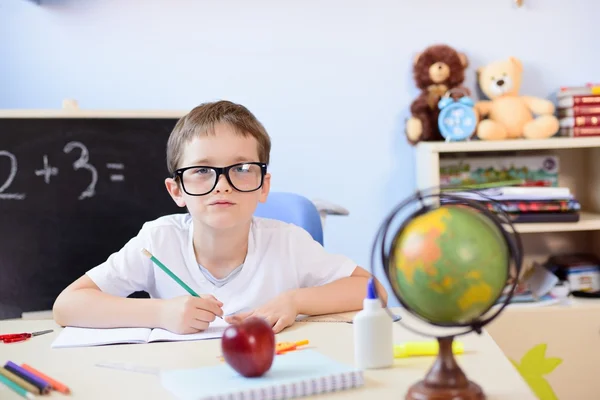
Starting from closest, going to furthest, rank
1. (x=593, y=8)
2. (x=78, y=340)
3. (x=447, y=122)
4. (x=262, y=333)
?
1. (x=262, y=333)
2. (x=78, y=340)
3. (x=447, y=122)
4. (x=593, y=8)

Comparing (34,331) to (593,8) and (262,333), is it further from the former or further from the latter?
(593,8)

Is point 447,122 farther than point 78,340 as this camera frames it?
Yes

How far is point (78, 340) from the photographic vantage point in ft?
4.34

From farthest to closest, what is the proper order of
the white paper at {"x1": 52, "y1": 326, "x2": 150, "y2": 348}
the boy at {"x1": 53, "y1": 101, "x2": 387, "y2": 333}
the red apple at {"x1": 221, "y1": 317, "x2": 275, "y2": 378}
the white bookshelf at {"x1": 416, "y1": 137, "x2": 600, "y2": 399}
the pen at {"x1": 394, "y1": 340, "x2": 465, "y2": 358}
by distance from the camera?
the white bookshelf at {"x1": 416, "y1": 137, "x2": 600, "y2": 399} < the boy at {"x1": 53, "y1": 101, "x2": 387, "y2": 333} < the white paper at {"x1": 52, "y1": 326, "x2": 150, "y2": 348} < the pen at {"x1": 394, "y1": 340, "x2": 465, "y2": 358} < the red apple at {"x1": 221, "y1": 317, "x2": 275, "y2": 378}

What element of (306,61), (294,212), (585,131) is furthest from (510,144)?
(294,212)

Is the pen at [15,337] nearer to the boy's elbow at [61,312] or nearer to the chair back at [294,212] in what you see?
the boy's elbow at [61,312]

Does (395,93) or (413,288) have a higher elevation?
(395,93)

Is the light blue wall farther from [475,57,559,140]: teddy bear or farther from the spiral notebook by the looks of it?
the spiral notebook

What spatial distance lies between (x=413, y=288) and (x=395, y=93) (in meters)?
2.08

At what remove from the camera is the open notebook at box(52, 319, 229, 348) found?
1.30 meters

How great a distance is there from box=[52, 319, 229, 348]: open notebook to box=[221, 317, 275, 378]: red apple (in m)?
0.29

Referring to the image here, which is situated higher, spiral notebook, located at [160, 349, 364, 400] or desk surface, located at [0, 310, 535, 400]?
spiral notebook, located at [160, 349, 364, 400]

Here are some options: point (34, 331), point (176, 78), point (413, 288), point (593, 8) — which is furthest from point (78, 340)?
point (593, 8)

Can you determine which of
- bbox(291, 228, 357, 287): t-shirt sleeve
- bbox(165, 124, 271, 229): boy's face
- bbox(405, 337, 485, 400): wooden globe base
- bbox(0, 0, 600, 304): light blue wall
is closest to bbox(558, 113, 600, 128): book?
bbox(0, 0, 600, 304): light blue wall
